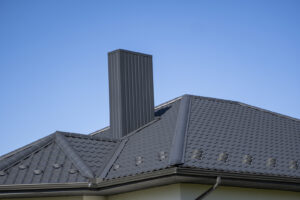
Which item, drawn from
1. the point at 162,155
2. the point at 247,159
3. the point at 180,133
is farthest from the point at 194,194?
the point at 180,133

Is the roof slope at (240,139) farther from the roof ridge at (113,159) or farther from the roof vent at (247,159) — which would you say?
the roof ridge at (113,159)

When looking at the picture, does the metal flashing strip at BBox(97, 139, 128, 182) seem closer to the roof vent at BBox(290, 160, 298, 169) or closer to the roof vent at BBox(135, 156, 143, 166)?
the roof vent at BBox(135, 156, 143, 166)

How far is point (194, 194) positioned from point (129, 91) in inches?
232

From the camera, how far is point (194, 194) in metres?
12.9

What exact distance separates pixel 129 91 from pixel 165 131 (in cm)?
283

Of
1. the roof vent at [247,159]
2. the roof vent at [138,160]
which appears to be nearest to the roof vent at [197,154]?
the roof vent at [247,159]

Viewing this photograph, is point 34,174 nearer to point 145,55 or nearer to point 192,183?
point 192,183

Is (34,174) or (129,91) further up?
(129,91)

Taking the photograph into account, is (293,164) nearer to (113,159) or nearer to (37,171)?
(113,159)

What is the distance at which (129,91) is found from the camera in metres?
18.0

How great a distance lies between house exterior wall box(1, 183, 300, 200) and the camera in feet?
42.0

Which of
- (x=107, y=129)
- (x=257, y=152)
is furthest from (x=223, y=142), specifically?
(x=107, y=129)

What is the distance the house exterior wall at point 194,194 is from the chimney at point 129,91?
353 cm

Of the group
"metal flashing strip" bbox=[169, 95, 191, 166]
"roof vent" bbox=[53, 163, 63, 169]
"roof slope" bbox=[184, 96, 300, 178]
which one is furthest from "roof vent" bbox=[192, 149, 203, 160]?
"roof vent" bbox=[53, 163, 63, 169]
